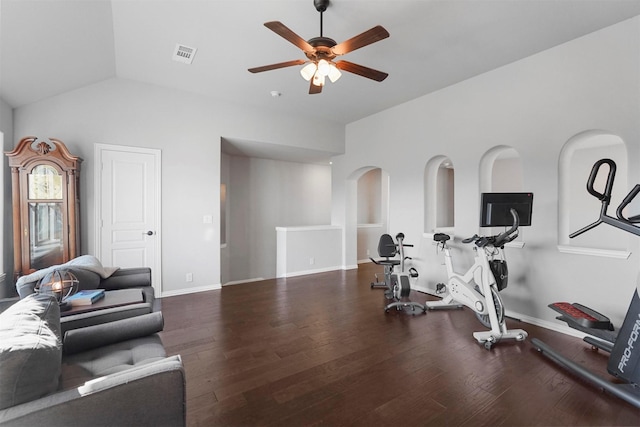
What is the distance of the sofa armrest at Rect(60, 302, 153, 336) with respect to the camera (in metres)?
1.80

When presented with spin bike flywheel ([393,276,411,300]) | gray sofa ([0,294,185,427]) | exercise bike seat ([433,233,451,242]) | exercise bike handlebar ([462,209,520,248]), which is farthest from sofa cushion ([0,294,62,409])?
exercise bike seat ([433,233,451,242])

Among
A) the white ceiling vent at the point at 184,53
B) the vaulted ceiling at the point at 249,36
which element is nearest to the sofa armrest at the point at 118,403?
the vaulted ceiling at the point at 249,36

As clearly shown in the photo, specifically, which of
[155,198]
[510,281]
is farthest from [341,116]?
[510,281]

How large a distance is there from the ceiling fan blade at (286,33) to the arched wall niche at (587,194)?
9.76 ft

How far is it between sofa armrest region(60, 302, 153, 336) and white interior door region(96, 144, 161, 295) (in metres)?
2.37

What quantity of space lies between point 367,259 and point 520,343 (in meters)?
4.87

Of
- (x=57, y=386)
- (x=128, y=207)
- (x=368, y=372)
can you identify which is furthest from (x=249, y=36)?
(x=368, y=372)

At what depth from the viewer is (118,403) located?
3.60ft

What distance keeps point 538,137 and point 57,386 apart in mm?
4512

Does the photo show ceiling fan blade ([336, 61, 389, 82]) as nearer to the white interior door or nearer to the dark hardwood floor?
the dark hardwood floor

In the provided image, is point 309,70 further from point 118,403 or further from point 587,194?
point 587,194

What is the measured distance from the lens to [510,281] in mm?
3518

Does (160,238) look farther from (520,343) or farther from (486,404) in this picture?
(520,343)

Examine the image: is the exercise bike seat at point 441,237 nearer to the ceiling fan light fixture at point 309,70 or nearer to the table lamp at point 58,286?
the ceiling fan light fixture at point 309,70
